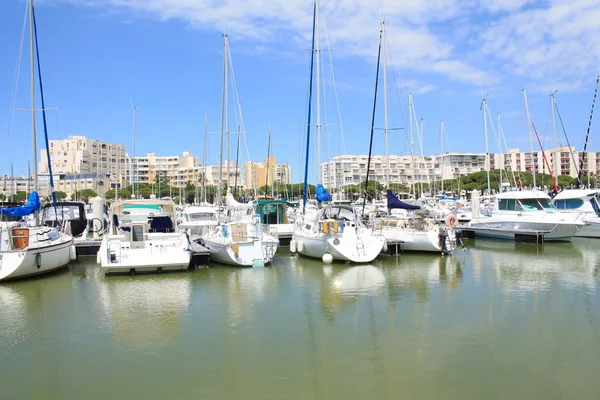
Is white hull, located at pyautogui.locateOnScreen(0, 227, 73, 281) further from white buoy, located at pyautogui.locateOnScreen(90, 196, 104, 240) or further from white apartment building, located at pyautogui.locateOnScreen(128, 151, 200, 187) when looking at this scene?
white apartment building, located at pyautogui.locateOnScreen(128, 151, 200, 187)

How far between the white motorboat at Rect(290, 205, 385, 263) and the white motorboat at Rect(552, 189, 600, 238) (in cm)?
1582

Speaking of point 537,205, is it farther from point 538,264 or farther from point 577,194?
point 538,264

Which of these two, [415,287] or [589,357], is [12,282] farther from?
[589,357]

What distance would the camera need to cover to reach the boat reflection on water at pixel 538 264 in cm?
1748

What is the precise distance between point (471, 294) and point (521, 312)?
2516 millimetres

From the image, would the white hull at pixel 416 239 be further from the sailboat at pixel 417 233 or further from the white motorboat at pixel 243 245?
the white motorboat at pixel 243 245

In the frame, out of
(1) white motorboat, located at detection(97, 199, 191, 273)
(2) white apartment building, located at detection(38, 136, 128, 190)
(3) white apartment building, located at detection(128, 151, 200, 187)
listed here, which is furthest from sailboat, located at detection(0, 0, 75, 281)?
(3) white apartment building, located at detection(128, 151, 200, 187)

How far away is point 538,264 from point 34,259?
2043 cm

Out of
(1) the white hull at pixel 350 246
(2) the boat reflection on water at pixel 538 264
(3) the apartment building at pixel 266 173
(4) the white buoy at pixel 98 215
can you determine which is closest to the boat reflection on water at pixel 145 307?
(1) the white hull at pixel 350 246

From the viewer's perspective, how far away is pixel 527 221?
99.7 feet

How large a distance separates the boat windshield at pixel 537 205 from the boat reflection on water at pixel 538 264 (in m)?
2.85

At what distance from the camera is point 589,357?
9.74 m

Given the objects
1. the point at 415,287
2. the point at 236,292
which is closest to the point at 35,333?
the point at 236,292

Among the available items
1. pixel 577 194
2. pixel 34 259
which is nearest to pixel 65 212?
pixel 34 259
